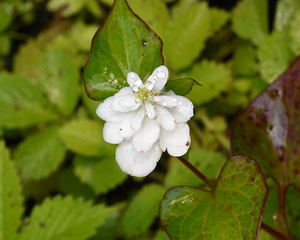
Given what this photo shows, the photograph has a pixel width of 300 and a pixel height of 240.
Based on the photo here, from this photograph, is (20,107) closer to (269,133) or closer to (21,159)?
(21,159)

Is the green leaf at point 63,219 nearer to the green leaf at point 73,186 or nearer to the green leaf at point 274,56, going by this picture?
the green leaf at point 73,186

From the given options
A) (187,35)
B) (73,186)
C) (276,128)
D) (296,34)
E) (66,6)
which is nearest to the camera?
(276,128)

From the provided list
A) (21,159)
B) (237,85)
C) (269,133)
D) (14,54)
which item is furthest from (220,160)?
(14,54)

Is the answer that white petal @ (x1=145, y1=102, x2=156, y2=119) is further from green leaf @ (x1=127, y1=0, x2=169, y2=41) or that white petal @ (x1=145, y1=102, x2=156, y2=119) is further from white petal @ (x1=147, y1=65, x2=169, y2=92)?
green leaf @ (x1=127, y1=0, x2=169, y2=41)

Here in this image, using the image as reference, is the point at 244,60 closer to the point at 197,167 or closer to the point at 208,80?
the point at 208,80

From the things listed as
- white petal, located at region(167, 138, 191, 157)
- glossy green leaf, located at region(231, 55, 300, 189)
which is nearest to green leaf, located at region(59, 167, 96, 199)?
glossy green leaf, located at region(231, 55, 300, 189)

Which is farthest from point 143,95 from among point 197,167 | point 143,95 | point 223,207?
point 197,167

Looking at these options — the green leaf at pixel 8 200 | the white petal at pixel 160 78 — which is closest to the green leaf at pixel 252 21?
the white petal at pixel 160 78
